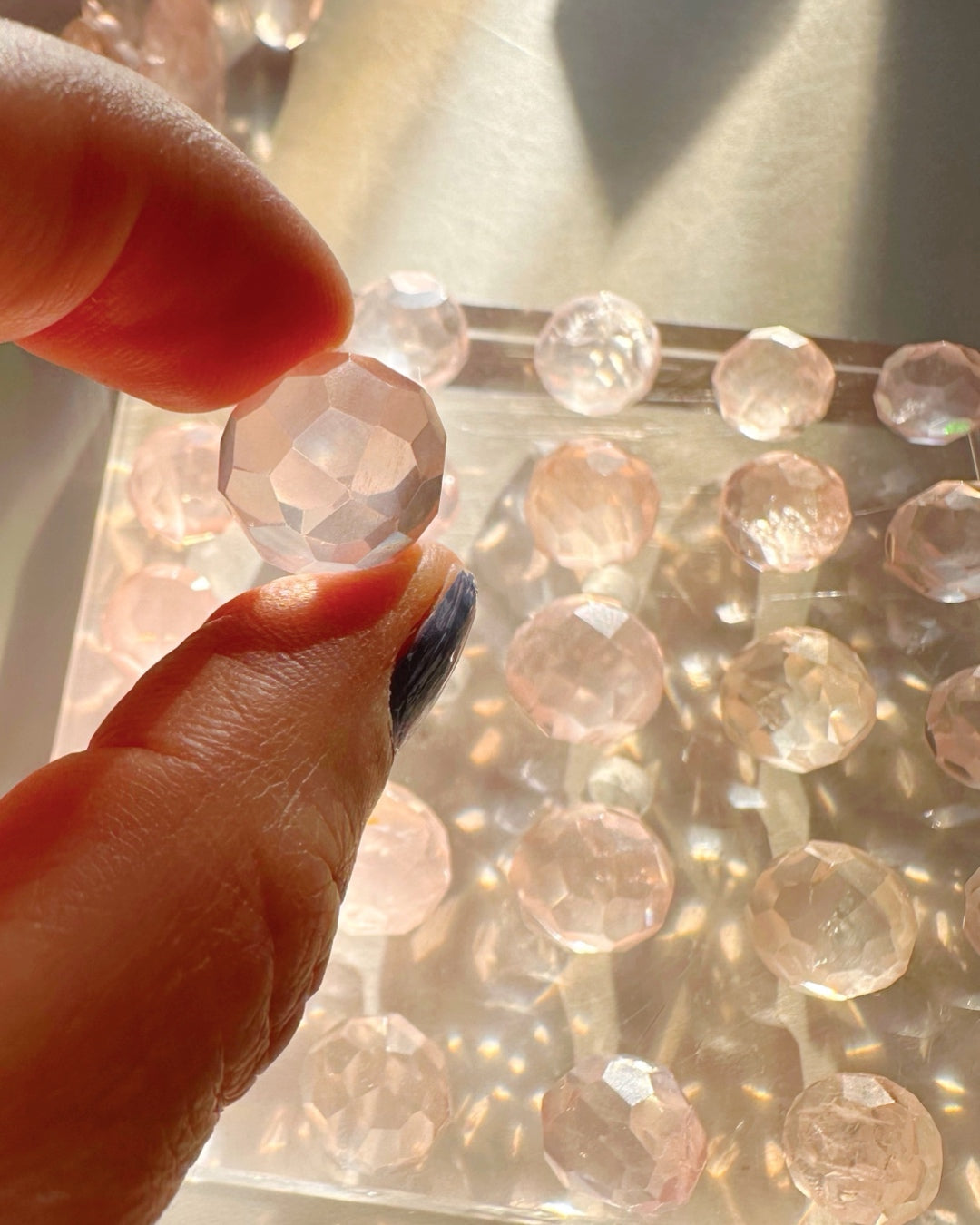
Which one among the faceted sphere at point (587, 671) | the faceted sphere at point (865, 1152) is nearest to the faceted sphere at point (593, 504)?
the faceted sphere at point (587, 671)

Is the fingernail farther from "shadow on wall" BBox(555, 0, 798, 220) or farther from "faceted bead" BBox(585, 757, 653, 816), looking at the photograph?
"shadow on wall" BBox(555, 0, 798, 220)

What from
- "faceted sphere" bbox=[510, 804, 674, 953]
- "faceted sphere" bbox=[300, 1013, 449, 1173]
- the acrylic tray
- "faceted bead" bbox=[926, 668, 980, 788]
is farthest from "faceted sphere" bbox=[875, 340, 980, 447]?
"faceted sphere" bbox=[300, 1013, 449, 1173]

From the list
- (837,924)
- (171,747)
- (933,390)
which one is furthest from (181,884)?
(933,390)

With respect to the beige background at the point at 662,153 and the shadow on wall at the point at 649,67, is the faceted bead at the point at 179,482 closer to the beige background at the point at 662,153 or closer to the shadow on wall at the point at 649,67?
the beige background at the point at 662,153

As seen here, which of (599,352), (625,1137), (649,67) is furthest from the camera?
(649,67)

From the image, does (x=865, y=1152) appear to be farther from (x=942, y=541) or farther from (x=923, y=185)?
(x=923, y=185)

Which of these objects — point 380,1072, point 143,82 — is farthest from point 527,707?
point 143,82
